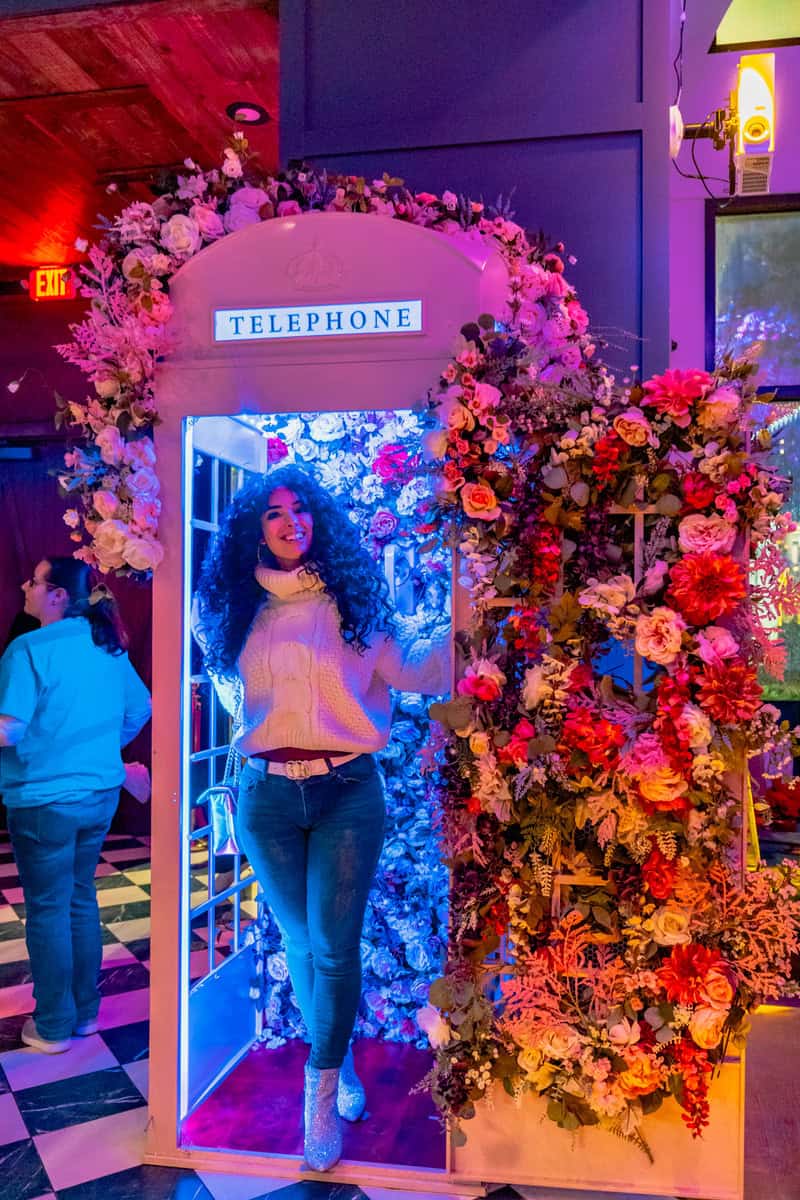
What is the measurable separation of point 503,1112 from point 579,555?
139 cm

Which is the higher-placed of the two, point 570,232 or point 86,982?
point 570,232

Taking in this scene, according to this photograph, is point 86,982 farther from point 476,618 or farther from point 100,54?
point 100,54

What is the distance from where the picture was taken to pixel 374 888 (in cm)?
320

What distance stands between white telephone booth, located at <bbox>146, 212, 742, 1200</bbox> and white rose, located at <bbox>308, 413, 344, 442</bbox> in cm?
39

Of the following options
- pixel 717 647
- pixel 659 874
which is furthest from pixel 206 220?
pixel 659 874

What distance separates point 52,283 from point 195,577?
4058 mm

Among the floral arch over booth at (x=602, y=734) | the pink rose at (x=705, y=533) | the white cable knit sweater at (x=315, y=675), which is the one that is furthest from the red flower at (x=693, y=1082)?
the pink rose at (x=705, y=533)

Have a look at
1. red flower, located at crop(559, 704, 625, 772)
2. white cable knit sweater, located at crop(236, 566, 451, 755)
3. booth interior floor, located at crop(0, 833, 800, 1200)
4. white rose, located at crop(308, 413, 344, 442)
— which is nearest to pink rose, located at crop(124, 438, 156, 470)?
white cable knit sweater, located at crop(236, 566, 451, 755)

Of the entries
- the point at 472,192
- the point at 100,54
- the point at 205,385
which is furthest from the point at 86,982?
the point at 100,54

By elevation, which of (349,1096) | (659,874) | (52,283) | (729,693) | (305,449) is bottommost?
(349,1096)

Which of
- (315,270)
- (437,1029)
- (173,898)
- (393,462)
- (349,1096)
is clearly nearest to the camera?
(437,1029)

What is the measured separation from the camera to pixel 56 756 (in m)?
3.32

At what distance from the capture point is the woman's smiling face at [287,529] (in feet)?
8.70

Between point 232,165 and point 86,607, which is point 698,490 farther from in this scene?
point 86,607
